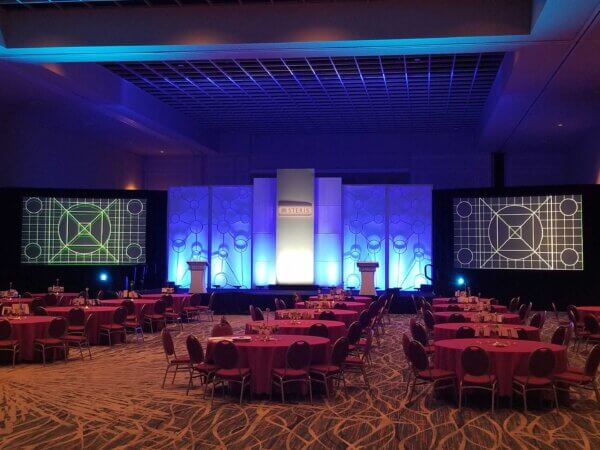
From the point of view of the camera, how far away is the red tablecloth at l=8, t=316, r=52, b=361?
10844 millimetres

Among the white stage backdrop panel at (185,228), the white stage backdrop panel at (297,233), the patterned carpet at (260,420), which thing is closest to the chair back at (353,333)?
the patterned carpet at (260,420)

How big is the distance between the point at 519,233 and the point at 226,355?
14854 millimetres

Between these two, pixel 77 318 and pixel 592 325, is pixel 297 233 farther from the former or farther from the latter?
pixel 592 325

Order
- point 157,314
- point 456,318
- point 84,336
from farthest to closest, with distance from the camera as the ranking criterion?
point 157,314 → point 84,336 → point 456,318

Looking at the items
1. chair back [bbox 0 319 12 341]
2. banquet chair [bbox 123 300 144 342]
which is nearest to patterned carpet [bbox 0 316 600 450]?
chair back [bbox 0 319 12 341]

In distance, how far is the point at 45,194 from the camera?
1983 centimetres

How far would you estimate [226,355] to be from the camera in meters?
7.78

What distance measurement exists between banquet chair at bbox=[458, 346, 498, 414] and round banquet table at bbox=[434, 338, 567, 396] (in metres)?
0.14

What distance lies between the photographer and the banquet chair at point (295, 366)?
7748mm

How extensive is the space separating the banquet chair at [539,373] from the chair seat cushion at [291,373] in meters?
2.34

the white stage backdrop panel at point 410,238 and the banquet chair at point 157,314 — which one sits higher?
the white stage backdrop panel at point 410,238

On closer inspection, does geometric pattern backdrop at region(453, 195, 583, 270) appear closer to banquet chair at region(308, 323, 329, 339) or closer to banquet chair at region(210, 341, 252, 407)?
banquet chair at region(308, 323, 329, 339)

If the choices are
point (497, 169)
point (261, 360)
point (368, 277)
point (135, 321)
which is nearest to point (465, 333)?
point (261, 360)

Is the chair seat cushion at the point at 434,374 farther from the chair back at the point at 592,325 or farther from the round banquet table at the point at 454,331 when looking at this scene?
the chair back at the point at 592,325
